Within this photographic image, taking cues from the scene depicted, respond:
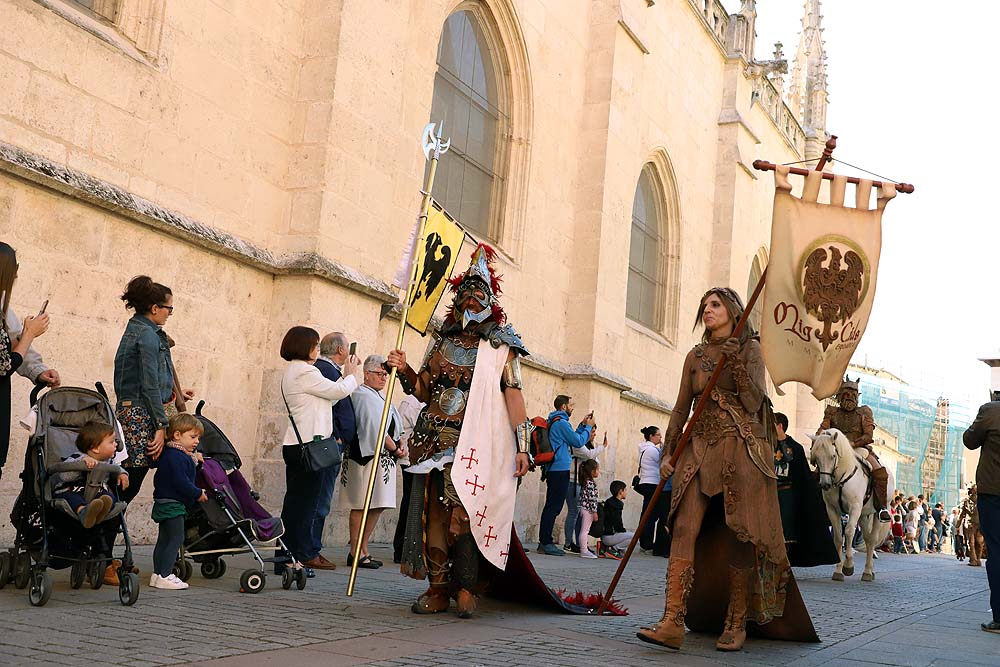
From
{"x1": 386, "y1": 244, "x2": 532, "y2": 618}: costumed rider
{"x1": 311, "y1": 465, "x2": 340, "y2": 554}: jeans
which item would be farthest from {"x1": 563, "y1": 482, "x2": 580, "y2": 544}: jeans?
{"x1": 386, "y1": 244, "x2": 532, "y2": 618}: costumed rider

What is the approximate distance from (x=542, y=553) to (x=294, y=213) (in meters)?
5.22

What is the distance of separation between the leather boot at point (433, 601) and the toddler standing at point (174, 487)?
4.78 feet

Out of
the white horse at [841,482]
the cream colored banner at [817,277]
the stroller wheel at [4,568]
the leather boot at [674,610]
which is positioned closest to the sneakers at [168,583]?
the stroller wheel at [4,568]

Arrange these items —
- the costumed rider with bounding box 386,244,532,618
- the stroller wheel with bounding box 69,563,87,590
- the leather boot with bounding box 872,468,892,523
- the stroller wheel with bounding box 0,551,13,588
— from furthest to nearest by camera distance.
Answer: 1. the leather boot with bounding box 872,468,892,523
2. the costumed rider with bounding box 386,244,532,618
3. the stroller wheel with bounding box 69,563,87,590
4. the stroller wheel with bounding box 0,551,13,588

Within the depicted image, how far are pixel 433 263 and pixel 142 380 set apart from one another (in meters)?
1.98

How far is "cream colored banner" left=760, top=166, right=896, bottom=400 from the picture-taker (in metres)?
6.47

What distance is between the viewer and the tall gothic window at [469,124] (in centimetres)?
1439

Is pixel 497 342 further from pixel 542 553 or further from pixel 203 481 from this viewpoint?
pixel 542 553

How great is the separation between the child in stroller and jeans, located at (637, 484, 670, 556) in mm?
9031

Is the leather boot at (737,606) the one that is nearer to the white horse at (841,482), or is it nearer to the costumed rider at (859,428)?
the white horse at (841,482)

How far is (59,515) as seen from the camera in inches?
236

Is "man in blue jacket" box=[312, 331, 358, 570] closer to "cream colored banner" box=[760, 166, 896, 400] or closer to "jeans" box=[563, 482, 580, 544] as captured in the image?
"cream colored banner" box=[760, 166, 896, 400]

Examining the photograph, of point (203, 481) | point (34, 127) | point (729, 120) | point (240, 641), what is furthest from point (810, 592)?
point (729, 120)

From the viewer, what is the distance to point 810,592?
1010cm
